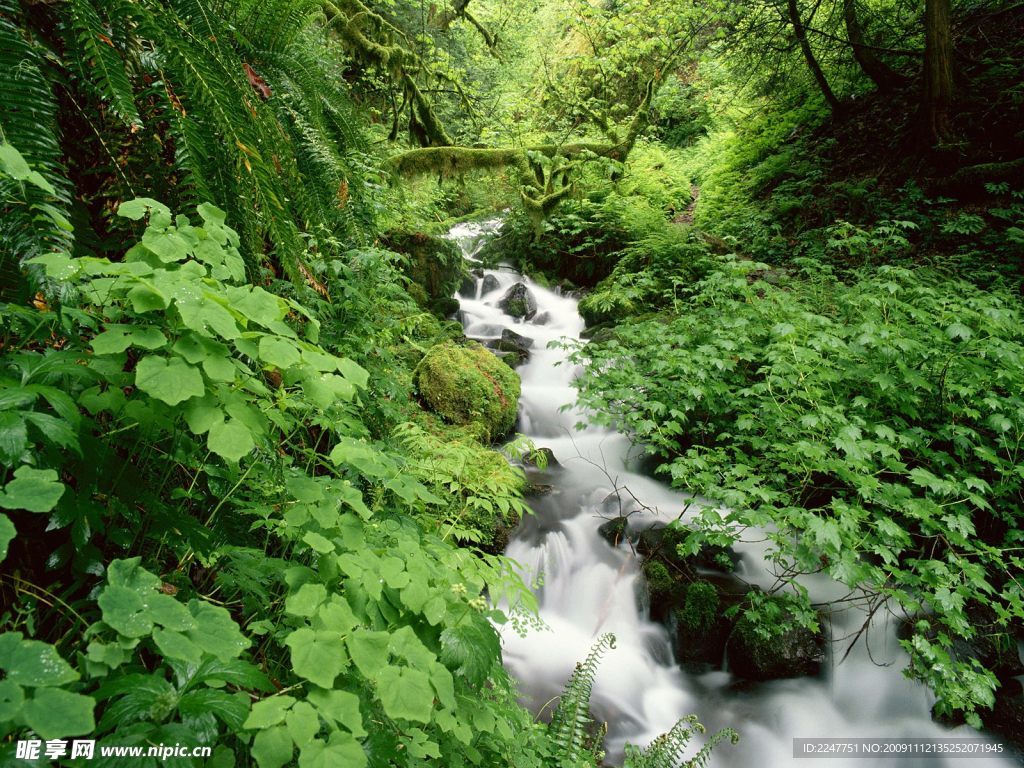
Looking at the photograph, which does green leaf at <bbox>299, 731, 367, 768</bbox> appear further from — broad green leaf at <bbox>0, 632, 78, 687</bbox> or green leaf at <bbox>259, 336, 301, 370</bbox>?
green leaf at <bbox>259, 336, 301, 370</bbox>

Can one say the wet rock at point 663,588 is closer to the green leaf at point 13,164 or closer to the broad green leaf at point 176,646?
the broad green leaf at point 176,646

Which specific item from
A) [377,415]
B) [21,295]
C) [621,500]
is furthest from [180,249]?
[621,500]

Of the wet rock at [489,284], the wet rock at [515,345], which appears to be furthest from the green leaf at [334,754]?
the wet rock at [489,284]

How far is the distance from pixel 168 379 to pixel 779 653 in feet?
13.1

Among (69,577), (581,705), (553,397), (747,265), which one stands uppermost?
(747,265)

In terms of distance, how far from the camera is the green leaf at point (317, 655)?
2.73ft

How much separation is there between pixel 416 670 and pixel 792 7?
877 cm

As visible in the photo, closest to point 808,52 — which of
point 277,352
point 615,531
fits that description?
point 615,531

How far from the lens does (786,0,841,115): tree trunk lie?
256 inches

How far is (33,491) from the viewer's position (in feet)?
2.32

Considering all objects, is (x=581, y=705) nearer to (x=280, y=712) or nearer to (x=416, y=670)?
(x=416, y=670)

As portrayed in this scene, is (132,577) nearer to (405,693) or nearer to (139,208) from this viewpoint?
(405,693)

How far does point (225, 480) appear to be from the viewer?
1.34 metres

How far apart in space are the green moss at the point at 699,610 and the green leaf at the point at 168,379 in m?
3.70
